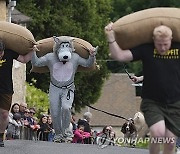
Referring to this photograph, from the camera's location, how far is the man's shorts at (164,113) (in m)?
10.6

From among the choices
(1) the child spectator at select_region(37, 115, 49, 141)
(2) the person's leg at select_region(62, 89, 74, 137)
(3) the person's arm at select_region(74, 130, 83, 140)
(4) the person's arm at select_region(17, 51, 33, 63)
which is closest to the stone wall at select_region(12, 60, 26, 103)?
(1) the child spectator at select_region(37, 115, 49, 141)

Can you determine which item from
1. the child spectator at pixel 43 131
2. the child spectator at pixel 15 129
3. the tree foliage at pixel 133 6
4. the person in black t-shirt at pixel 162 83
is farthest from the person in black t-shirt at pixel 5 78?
the tree foliage at pixel 133 6

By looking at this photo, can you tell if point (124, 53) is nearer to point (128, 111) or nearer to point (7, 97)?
point (7, 97)

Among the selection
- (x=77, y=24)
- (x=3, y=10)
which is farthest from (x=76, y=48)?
(x=77, y=24)

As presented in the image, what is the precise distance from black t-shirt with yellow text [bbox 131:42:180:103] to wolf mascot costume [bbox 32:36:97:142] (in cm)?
616

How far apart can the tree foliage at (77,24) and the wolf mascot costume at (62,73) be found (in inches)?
948

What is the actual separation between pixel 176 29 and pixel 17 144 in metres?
5.77

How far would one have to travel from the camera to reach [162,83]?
10750 mm

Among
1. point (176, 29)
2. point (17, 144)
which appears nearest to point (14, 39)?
point (17, 144)

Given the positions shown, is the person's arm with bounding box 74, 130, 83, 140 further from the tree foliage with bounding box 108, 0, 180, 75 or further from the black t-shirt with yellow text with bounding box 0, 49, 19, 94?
the tree foliage with bounding box 108, 0, 180, 75

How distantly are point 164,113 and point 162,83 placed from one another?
384mm

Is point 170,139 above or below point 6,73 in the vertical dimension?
below

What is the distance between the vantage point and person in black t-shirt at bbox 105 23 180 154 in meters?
10.6

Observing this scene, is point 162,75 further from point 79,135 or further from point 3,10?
point 3,10
